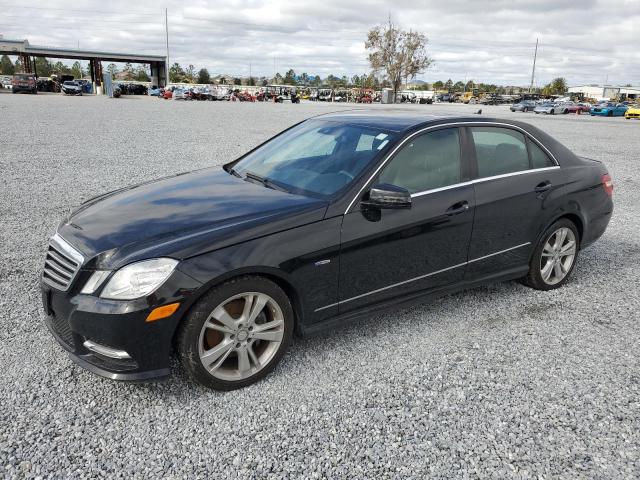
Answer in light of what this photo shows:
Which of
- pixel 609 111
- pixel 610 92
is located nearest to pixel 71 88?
pixel 609 111

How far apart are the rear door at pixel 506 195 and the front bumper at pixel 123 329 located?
2.31 metres

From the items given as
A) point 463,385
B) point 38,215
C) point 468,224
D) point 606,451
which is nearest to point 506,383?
point 463,385

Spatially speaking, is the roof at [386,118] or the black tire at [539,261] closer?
the roof at [386,118]

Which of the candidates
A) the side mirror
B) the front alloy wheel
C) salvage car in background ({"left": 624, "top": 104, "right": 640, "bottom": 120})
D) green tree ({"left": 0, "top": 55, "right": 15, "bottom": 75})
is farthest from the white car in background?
green tree ({"left": 0, "top": 55, "right": 15, "bottom": 75})

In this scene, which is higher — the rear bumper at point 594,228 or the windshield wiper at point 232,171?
the windshield wiper at point 232,171

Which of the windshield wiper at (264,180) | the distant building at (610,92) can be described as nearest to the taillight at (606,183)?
the windshield wiper at (264,180)

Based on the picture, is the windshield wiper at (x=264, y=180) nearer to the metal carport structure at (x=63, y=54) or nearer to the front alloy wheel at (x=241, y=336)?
the front alloy wheel at (x=241, y=336)

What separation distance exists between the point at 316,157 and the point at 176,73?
4650 inches

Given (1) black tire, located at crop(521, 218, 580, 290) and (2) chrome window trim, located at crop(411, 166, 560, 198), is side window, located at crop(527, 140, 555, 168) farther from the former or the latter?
(1) black tire, located at crop(521, 218, 580, 290)

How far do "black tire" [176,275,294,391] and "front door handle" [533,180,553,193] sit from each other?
2451mm

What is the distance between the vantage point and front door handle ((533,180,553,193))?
172 inches

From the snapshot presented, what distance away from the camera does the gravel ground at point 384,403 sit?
259cm

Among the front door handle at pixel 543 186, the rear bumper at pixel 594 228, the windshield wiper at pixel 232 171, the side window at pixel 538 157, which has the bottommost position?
the rear bumper at pixel 594 228

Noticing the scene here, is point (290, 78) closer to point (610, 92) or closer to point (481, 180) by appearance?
point (610, 92)
